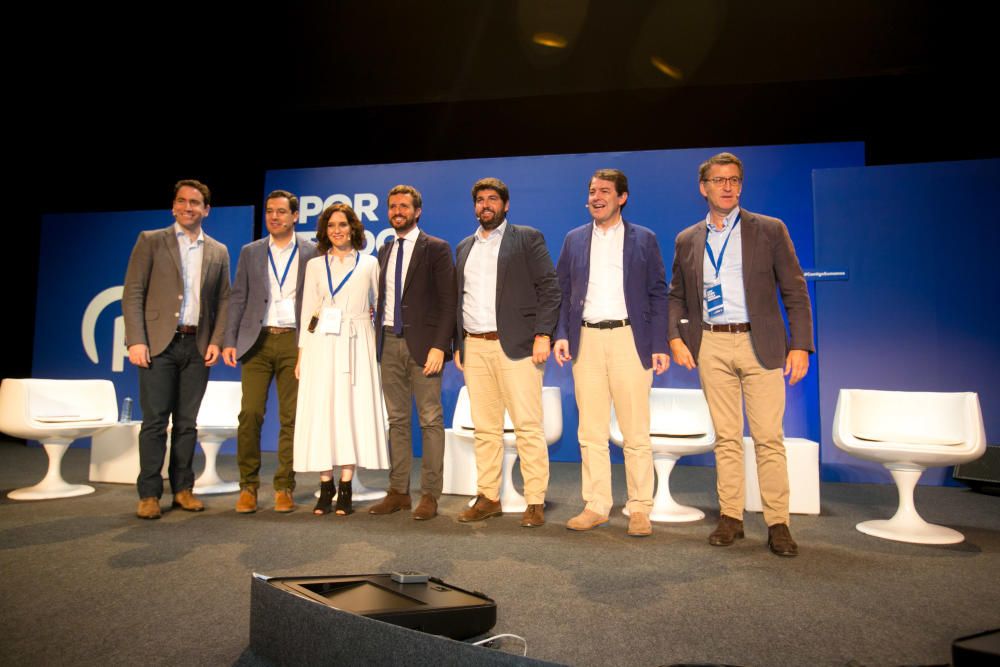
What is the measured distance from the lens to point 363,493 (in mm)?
4059

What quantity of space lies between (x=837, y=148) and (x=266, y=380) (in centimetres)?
464

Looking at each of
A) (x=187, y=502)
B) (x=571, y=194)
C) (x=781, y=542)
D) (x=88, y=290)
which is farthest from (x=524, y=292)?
(x=88, y=290)

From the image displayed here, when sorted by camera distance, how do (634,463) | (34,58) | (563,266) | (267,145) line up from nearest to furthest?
1. (634,463)
2. (563,266)
3. (34,58)
4. (267,145)

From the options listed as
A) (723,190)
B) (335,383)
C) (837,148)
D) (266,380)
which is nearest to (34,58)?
(266,380)

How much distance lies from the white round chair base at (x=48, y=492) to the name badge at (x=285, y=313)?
1722 mm

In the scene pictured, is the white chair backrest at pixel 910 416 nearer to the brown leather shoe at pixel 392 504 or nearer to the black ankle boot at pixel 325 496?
the brown leather shoe at pixel 392 504

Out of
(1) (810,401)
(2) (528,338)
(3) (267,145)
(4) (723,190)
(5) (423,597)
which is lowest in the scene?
(5) (423,597)

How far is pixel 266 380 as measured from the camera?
3576 mm

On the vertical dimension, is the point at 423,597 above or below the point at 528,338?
below

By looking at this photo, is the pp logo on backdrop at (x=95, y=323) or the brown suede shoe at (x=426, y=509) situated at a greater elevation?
the pp logo on backdrop at (x=95, y=323)

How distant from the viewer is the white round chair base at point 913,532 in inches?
119

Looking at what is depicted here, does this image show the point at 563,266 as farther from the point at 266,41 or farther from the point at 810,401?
the point at 266,41

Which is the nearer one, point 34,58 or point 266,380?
point 266,380

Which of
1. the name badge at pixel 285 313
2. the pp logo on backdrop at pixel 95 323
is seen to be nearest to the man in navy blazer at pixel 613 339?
the name badge at pixel 285 313
